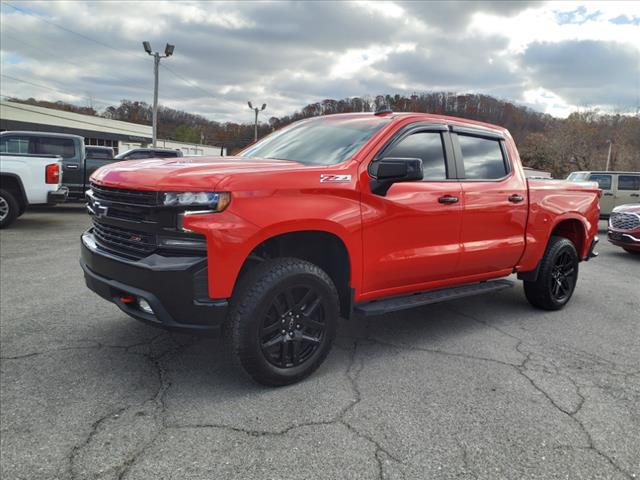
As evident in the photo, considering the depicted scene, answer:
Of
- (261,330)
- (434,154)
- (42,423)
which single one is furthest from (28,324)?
(434,154)

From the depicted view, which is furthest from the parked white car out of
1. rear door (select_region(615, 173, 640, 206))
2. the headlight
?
rear door (select_region(615, 173, 640, 206))

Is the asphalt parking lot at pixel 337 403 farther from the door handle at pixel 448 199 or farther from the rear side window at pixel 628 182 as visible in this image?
the rear side window at pixel 628 182

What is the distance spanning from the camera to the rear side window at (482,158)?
426cm

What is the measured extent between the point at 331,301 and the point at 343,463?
112 cm

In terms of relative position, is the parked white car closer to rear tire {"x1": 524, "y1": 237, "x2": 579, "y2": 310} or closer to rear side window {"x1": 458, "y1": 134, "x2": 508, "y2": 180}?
rear side window {"x1": 458, "y1": 134, "x2": 508, "y2": 180}

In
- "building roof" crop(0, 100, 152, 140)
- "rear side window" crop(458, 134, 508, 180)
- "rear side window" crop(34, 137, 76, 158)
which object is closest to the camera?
"rear side window" crop(458, 134, 508, 180)

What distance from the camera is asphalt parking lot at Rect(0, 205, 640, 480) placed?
7.75ft

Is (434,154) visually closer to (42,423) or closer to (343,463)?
(343,463)

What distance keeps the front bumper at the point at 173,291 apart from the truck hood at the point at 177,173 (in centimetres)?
43

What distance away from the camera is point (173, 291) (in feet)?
9.02

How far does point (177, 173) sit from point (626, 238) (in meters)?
9.45

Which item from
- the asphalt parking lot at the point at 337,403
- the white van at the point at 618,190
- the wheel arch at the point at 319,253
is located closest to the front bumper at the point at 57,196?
the asphalt parking lot at the point at 337,403

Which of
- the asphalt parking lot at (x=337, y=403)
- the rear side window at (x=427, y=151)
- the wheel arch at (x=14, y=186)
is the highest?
the rear side window at (x=427, y=151)

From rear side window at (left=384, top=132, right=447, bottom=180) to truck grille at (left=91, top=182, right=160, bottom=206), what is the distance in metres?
1.83
